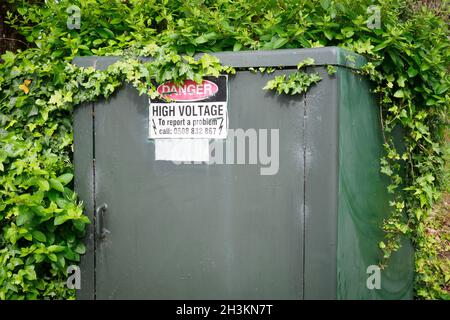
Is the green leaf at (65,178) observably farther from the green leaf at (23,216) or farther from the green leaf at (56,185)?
the green leaf at (23,216)

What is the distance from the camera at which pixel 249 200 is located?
280cm

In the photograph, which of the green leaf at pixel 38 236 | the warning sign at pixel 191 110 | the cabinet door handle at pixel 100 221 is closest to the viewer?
the warning sign at pixel 191 110

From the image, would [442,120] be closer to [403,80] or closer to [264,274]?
[403,80]

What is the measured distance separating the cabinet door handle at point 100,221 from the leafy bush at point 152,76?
96mm

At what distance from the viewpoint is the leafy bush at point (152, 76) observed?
2.90 metres

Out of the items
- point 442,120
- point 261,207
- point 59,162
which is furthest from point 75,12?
point 442,120

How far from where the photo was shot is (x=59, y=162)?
3193mm

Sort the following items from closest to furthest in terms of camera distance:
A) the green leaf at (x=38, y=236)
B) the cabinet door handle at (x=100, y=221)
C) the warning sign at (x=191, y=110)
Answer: the warning sign at (x=191, y=110)
the green leaf at (x=38, y=236)
the cabinet door handle at (x=100, y=221)

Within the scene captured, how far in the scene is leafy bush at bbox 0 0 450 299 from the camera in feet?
9.52

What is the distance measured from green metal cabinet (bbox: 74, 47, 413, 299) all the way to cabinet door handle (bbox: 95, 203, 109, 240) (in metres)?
0.02

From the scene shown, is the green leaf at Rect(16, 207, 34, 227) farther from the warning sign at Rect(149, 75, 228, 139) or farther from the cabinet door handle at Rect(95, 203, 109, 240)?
the warning sign at Rect(149, 75, 228, 139)

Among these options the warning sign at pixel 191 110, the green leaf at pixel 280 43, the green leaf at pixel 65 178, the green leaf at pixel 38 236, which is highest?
the green leaf at pixel 280 43

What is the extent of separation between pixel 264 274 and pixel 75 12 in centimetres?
216
